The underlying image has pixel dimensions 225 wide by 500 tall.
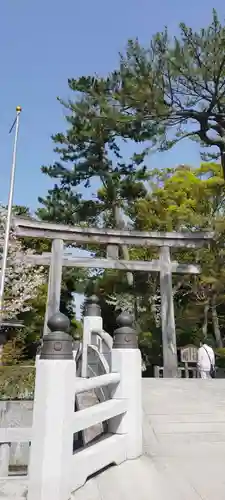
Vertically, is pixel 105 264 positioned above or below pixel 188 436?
above

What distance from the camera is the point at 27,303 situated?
1641cm

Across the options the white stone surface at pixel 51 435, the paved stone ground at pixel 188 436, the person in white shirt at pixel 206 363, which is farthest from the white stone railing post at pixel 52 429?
the person in white shirt at pixel 206 363

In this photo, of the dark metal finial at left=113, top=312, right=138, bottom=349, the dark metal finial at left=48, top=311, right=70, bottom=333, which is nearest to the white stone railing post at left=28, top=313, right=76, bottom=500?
the dark metal finial at left=48, top=311, right=70, bottom=333

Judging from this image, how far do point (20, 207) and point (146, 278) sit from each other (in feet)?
29.1

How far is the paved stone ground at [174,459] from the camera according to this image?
2551mm

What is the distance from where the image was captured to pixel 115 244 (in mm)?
14086

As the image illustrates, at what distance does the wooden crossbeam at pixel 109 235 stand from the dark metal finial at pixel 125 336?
33.1 ft

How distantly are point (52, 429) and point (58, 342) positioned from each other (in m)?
0.52

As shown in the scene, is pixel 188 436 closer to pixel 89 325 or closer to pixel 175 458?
Answer: pixel 175 458

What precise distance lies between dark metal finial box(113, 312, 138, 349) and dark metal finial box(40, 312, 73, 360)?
0.97 m

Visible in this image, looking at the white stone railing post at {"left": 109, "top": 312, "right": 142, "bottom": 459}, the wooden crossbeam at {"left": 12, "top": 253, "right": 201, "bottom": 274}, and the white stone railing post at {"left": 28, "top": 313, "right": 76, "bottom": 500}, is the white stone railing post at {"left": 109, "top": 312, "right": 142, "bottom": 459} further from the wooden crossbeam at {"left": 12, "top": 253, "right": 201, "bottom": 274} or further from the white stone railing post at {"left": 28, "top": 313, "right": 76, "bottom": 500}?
the wooden crossbeam at {"left": 12, "top": 253, "right": 201, "bottom": 274}

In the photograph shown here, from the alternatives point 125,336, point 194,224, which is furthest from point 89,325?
point 194,224

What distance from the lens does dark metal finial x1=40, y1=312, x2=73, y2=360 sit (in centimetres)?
238

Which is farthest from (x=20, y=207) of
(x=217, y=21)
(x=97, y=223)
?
(x=217, y=21)
